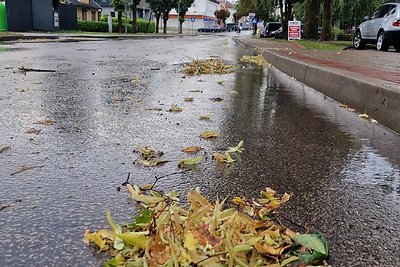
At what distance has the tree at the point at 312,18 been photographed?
23.3 m

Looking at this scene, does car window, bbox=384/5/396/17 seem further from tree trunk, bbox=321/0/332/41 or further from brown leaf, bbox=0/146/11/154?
brown leaf, bbox=0/146/11/154

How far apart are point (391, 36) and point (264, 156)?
14.0 m

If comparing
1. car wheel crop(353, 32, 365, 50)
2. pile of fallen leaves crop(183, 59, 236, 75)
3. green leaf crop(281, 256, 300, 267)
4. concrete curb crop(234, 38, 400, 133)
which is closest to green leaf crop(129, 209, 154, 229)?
green leaf crop(281, 256, 300, 267)

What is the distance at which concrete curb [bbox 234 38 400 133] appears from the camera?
13.4 ft

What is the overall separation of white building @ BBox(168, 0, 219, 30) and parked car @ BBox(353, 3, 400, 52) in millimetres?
88770

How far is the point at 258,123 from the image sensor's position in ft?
13.8

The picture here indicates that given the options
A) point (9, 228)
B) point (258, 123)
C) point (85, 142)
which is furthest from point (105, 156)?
point (258, 123)

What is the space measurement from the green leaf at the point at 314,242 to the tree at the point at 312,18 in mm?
23150

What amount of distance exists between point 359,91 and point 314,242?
368 centimetres

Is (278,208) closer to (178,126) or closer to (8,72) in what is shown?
(178,126)

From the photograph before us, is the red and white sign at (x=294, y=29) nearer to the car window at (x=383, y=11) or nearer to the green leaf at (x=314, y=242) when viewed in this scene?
the car window at (x=383, y=11)

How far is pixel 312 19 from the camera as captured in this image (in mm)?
24172

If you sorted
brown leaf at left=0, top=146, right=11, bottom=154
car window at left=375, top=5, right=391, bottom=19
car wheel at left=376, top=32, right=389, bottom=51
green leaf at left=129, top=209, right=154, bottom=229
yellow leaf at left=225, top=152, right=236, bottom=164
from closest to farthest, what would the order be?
green leaf at left=129, top=209, right=154, bottom=229
yellow leaf at left=225, top=152, right=236, bottom=164
brown leaf at left=0, top=146, right=11, bottom=154
car wheel at left=376, top=32, right=389, bottom=51
car window at left=375, top=5, right=391, bottom=19

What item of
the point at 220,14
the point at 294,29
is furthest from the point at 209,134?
the point at 220,14
